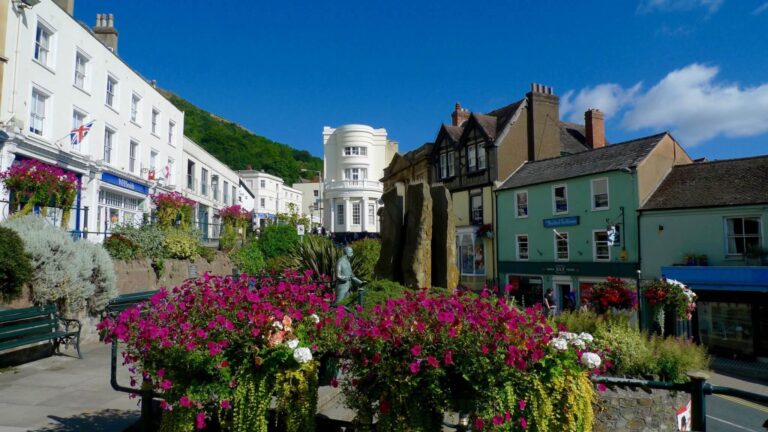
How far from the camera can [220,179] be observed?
39.0 metres

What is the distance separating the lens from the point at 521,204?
27.5m

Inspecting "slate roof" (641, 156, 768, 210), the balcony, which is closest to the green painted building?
"slate roof" (641, 156, 768, 210)

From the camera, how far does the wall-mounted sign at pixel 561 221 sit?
24391 mm

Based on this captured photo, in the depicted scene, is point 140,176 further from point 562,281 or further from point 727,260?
point 727,260

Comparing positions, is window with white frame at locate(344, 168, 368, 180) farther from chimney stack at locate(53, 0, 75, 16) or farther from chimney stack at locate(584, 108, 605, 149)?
chimney stack at locate(53, 0, 75, 16)

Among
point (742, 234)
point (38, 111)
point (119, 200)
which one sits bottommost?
point (742, 234)

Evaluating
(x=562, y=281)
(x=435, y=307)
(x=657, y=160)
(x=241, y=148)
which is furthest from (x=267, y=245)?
(x=241, y=148)

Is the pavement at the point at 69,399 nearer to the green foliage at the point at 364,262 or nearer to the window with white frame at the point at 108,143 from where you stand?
the green foliage at the point at 364,262

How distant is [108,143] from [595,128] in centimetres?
2942

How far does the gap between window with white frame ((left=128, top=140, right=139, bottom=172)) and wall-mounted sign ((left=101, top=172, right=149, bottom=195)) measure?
2.76 ft

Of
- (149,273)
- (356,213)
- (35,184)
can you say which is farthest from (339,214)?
(35,184)

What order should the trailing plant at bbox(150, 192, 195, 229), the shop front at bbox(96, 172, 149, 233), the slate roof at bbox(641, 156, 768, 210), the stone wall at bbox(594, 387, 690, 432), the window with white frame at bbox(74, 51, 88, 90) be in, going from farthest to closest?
the shop front at bbox(96, 172, 149, 233)
the window with white frame at bbox(74, 51, 88, 90)
the slate roof at bbox(641, 156, 768, 210)
the trailing plant at bbox(150, 192, 195, 229)
the stone wall at bbox(594, 387, 690, 432)

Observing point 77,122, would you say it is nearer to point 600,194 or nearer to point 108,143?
point 108,143

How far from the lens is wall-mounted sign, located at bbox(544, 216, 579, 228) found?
2439 centimetres
